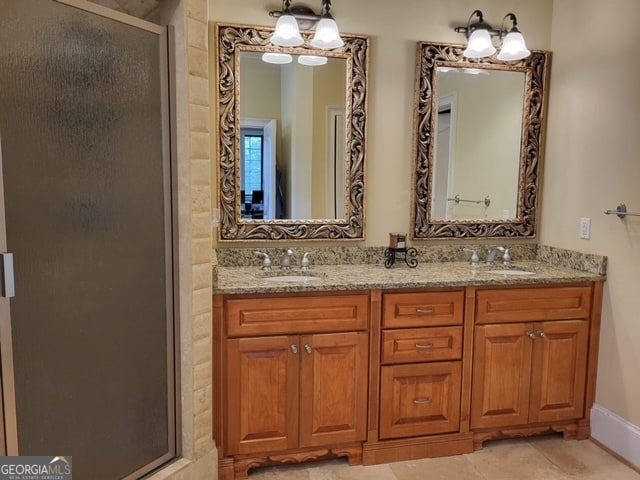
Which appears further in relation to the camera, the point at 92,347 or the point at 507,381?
the point at 507,381

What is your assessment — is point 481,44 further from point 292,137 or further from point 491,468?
point 491,468

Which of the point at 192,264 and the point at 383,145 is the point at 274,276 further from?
the point at 383,145

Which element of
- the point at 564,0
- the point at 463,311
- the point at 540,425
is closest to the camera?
the point at 463,311

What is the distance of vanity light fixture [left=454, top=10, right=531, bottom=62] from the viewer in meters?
2.68

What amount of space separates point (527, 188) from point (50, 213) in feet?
7.94

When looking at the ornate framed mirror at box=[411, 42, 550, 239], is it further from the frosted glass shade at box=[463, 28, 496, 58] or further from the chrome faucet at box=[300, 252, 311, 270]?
the chrome faucet at box=[300, 252, 311, 270]

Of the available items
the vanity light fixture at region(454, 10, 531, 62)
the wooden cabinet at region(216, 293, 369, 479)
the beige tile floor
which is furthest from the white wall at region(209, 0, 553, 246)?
the beige tile floor

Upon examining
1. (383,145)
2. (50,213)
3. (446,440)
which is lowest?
(446,440)

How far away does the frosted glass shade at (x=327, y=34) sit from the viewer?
2494 millimetres

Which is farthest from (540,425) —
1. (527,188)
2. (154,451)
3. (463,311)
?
(154,451)

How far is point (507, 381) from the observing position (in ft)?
8.28

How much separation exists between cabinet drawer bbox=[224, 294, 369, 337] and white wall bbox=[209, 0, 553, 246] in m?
0.60

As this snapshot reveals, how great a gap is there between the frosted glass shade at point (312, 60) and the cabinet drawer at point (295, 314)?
1.18m

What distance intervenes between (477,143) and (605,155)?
640mm
